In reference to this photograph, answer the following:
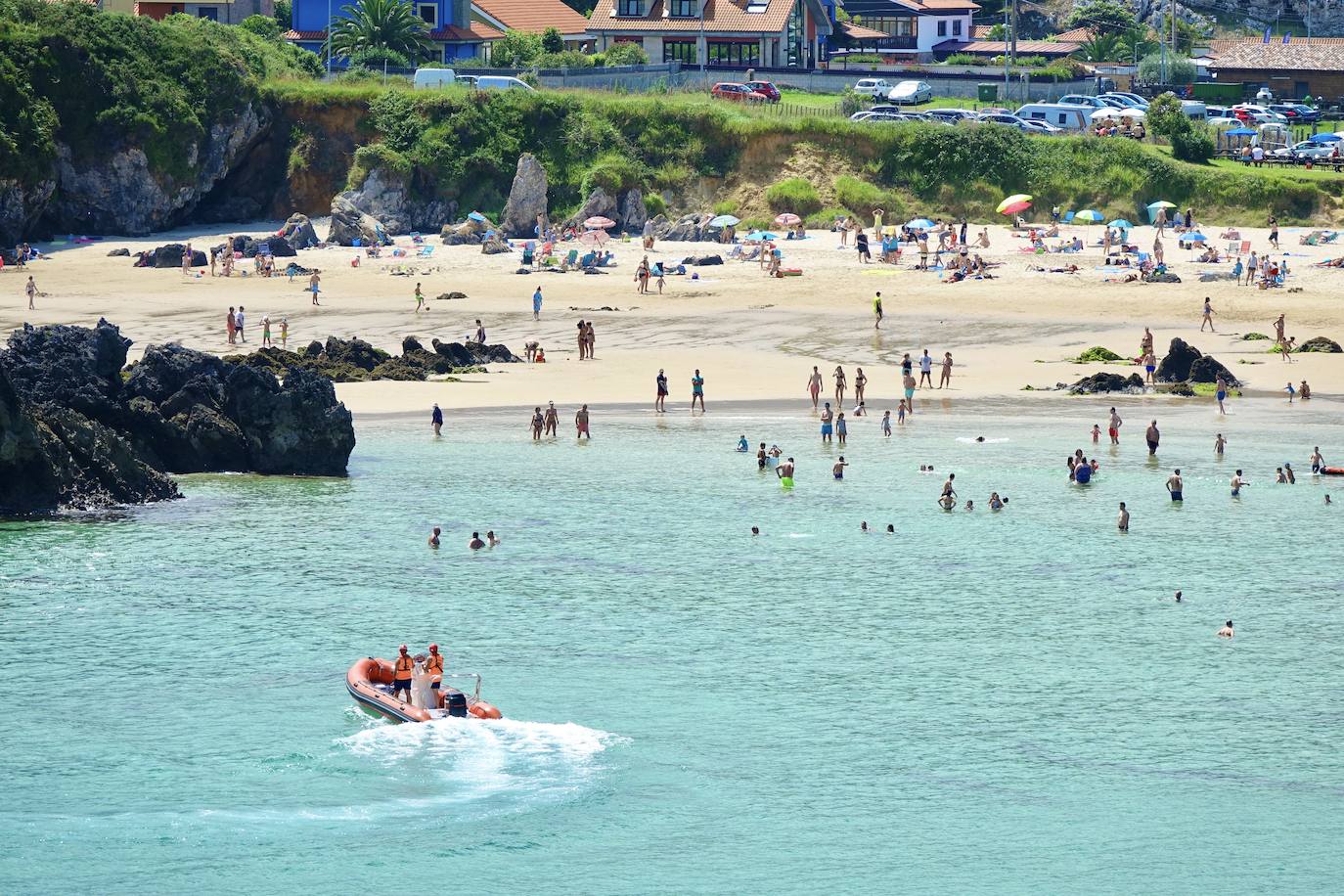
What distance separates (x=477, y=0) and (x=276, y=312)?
174 ft

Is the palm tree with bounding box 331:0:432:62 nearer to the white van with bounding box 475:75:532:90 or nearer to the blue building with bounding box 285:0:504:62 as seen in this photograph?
the blue building with bounding box 285:0:504:62

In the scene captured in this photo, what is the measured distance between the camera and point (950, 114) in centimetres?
8762

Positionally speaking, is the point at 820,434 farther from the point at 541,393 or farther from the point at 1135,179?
the point at 1135,179

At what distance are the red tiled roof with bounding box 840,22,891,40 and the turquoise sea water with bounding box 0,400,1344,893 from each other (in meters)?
77.4

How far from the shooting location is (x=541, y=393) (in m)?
54.3

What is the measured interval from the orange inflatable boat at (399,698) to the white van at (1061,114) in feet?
213

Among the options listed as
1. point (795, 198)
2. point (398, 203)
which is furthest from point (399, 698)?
point (398, 203)

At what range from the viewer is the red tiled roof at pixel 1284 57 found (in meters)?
103

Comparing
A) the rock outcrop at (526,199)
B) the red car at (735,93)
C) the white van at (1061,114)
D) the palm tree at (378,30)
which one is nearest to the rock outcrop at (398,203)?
the rock outcrop at (526,199)

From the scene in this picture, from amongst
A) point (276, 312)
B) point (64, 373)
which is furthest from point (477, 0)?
point (64, 373)

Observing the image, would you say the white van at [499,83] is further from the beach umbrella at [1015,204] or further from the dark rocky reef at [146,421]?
the dark rocky reef at [146,421]

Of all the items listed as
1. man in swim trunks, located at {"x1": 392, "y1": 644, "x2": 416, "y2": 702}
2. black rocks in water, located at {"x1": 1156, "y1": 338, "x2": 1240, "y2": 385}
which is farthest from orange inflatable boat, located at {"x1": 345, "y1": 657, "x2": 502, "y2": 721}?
black rocks in water, located at {"x1": 1156, "y1": 338, "x2": 1240, "y2": 385}

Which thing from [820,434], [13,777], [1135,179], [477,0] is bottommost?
[13,777]

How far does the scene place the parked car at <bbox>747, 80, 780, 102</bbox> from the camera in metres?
93.0
